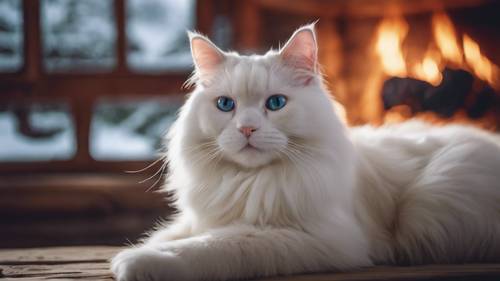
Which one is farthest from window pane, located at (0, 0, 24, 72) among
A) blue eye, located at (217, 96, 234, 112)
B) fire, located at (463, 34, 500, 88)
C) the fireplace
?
fire, located at (463, 34, 500, 88)

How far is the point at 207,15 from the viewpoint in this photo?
3273mm

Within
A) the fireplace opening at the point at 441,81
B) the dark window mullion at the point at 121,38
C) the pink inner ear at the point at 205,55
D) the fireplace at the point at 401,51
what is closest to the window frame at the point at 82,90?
the dark window mullion at the point at 121,38

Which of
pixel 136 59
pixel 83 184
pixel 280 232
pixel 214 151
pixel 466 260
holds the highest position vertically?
pixel 136 59

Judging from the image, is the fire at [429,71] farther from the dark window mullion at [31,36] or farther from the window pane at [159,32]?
the dark window mullion at [31,36]

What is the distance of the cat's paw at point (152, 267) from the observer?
43.9 inches

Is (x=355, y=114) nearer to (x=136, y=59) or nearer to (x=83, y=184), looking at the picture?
(x=136, y=59)

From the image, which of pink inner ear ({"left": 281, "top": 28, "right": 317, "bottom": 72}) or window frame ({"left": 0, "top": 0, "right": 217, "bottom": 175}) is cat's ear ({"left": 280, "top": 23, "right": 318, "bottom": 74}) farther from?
window frame ({"left": 0, "top": 0, "right": 217, "bottom": 175})

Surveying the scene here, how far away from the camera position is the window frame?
3.32 m

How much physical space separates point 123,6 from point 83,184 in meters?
1.16

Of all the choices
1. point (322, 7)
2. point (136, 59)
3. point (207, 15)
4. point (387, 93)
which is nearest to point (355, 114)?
point (387, 93)

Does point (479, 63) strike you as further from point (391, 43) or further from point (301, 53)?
point (301, 53)

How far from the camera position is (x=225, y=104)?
1396 millimetres

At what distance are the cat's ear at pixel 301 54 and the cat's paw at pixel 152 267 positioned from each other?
0.64 m

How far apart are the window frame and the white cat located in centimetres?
187
